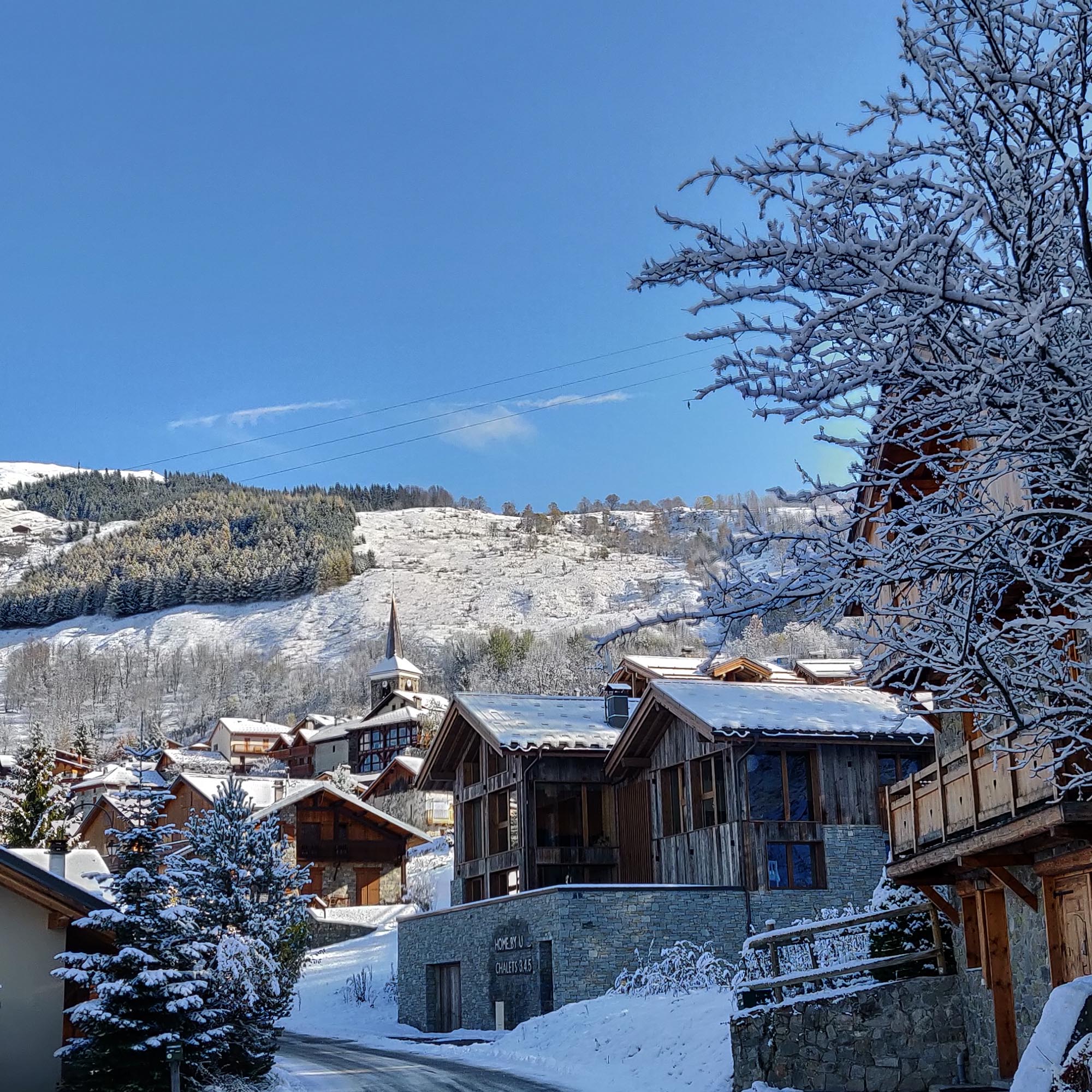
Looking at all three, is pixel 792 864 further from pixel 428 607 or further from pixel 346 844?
pixel 428 607

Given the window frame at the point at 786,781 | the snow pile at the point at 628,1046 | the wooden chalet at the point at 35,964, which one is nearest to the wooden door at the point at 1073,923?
the snow pile at the point at 628,1046

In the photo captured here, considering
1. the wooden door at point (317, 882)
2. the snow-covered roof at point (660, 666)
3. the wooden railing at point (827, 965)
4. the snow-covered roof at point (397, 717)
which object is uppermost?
the snow-covered roof at point (397, 717)

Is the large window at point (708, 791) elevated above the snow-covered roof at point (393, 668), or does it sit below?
below

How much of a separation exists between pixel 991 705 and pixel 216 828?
2046cm

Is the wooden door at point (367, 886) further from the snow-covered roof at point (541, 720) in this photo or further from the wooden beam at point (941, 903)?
the wooden beam at point (941, 903)

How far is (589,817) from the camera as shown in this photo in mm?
32438

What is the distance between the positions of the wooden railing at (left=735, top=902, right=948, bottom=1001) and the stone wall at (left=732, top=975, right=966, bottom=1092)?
14.6 inches

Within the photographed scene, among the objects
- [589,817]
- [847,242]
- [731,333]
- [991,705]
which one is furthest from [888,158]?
[589,817]

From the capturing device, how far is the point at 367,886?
53688 millimetres

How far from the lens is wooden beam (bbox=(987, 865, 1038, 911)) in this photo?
15633 mm

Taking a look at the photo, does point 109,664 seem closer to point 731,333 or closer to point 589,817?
point 589,817

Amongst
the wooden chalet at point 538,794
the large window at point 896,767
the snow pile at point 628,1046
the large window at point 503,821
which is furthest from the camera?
the large window at point 503,821

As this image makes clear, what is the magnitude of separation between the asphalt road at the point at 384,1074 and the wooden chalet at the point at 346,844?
2454 centimetres

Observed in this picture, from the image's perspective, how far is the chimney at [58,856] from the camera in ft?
72.1
